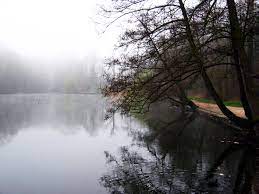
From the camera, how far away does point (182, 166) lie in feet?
34.2

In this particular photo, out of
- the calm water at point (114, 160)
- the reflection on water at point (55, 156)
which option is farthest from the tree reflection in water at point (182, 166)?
the reflection on water at point (55, 156)

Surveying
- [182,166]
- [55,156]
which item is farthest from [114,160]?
[55,156]

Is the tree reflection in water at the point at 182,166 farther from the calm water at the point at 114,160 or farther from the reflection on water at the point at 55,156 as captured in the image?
the reflection on water at the point at 55,156

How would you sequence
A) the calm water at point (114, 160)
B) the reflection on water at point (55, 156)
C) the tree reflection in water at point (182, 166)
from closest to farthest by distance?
1. the tree reflection in water at point (182, 166)
2. the calm water at point (114, 160)
3. the reflection on water at point (55, 156)

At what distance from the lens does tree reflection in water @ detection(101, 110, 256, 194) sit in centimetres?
843

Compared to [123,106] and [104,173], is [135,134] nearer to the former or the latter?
[123,106]

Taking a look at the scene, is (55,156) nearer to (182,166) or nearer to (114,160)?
(114,160)

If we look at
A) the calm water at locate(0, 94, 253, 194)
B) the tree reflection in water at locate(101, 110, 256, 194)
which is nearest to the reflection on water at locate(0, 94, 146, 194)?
the calm water at locate(0, 94, 253, 194)

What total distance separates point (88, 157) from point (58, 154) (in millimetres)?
1467

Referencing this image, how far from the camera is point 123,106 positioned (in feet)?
39.0

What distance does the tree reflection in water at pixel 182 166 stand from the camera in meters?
8.43

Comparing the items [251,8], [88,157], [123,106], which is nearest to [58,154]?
→ [88,157]

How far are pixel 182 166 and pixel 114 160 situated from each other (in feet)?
7.83

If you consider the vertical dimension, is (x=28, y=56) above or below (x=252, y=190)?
above
